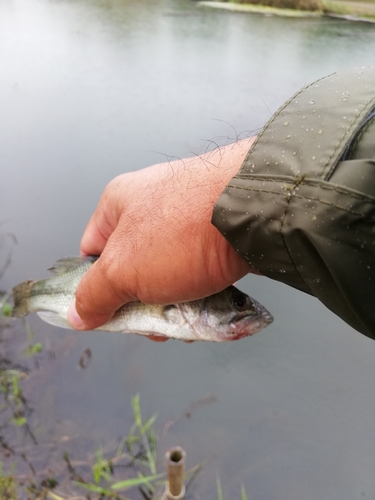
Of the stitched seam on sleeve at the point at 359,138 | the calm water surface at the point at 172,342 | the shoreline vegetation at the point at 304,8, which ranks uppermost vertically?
the shoreline vegetation at the point at 304,8

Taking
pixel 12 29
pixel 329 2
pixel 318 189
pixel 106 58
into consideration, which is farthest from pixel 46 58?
pixel 329 2

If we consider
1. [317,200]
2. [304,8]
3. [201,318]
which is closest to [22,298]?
[201,318]

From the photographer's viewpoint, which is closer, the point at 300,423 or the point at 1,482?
the point at 1,482

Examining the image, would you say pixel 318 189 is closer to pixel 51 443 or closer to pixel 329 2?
pixel 51 443

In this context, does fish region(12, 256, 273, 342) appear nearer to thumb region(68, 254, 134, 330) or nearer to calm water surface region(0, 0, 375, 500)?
Result: thumb region(68, 254, 134, 330)

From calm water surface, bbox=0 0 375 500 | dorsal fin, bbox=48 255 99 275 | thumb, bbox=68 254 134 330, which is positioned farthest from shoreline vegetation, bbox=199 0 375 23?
thumb, bbox=68 254 134 330

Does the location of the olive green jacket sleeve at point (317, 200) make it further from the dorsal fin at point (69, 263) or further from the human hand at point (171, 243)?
the dorsal fin at point (69, 263)

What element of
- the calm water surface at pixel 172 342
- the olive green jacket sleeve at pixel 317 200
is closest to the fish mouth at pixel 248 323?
the olive green jacket sleeve at pixel 317 200
